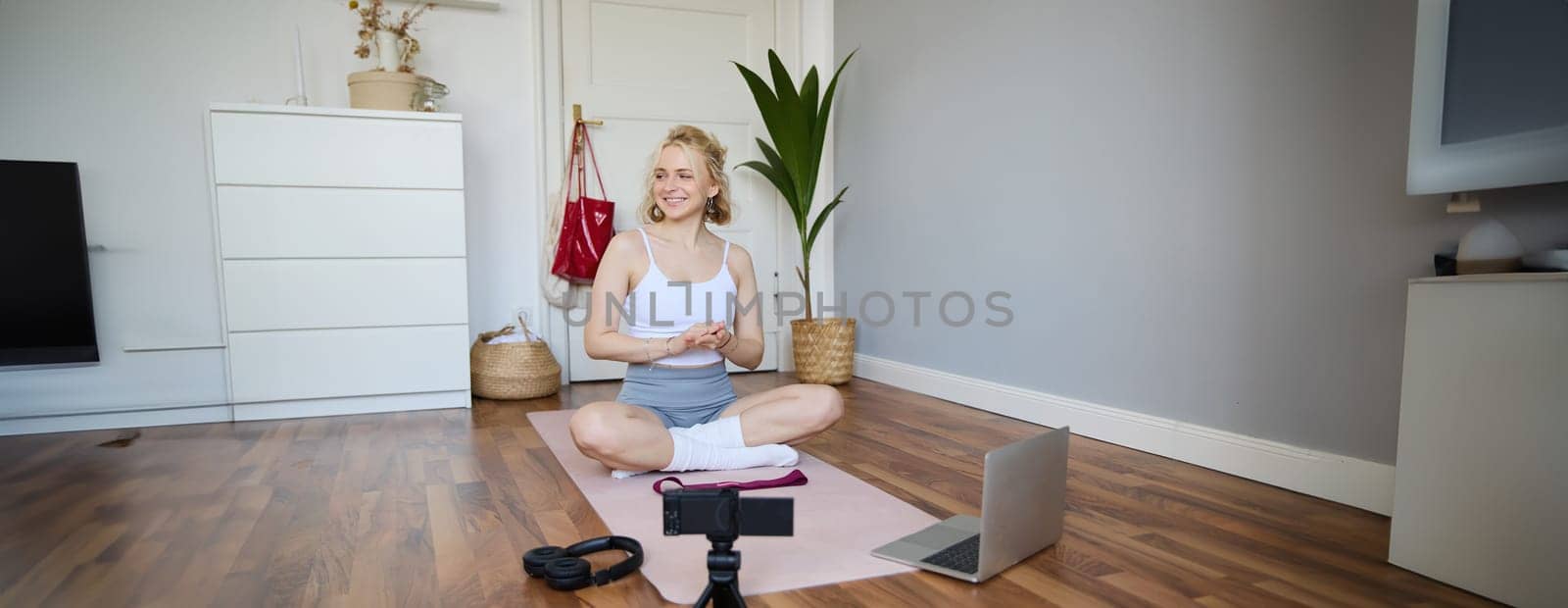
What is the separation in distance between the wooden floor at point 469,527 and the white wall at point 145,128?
0.45 m

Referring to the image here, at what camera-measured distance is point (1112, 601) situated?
1.32 m

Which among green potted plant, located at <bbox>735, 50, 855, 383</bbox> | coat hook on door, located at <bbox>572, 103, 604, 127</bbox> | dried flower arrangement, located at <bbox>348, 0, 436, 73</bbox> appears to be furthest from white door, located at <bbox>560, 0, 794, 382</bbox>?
dried flower arrangement, located at <bbox>348, 0, 436, 73</bbox>

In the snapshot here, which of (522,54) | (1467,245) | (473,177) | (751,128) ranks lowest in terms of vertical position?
(1467,245)

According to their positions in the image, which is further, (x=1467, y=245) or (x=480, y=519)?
(x=480, y=519)

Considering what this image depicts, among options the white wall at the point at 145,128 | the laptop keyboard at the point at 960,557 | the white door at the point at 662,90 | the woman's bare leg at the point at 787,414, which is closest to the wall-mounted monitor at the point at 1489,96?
the laptop keyboard at the point at 960,557

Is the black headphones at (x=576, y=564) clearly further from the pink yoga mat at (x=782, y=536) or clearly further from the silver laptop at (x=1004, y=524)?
the silver laptop at (x=1004, y=524)

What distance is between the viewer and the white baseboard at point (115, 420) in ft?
9.34

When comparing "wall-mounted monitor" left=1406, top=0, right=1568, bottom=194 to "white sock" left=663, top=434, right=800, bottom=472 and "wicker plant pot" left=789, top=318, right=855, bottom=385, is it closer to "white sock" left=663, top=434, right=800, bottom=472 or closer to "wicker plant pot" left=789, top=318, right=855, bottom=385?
"white sock" left=663, top=434, right=800, bottom=472

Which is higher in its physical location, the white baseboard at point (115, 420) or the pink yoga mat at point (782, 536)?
the pink yoga mat at point (782, 536)

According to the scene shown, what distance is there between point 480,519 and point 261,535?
1.36ft

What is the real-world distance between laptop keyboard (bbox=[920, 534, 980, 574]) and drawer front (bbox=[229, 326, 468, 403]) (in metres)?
2.28

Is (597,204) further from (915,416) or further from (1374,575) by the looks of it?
(1374,575)

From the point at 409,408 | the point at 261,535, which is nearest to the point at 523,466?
the point at 261,535

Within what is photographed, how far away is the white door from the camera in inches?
151
